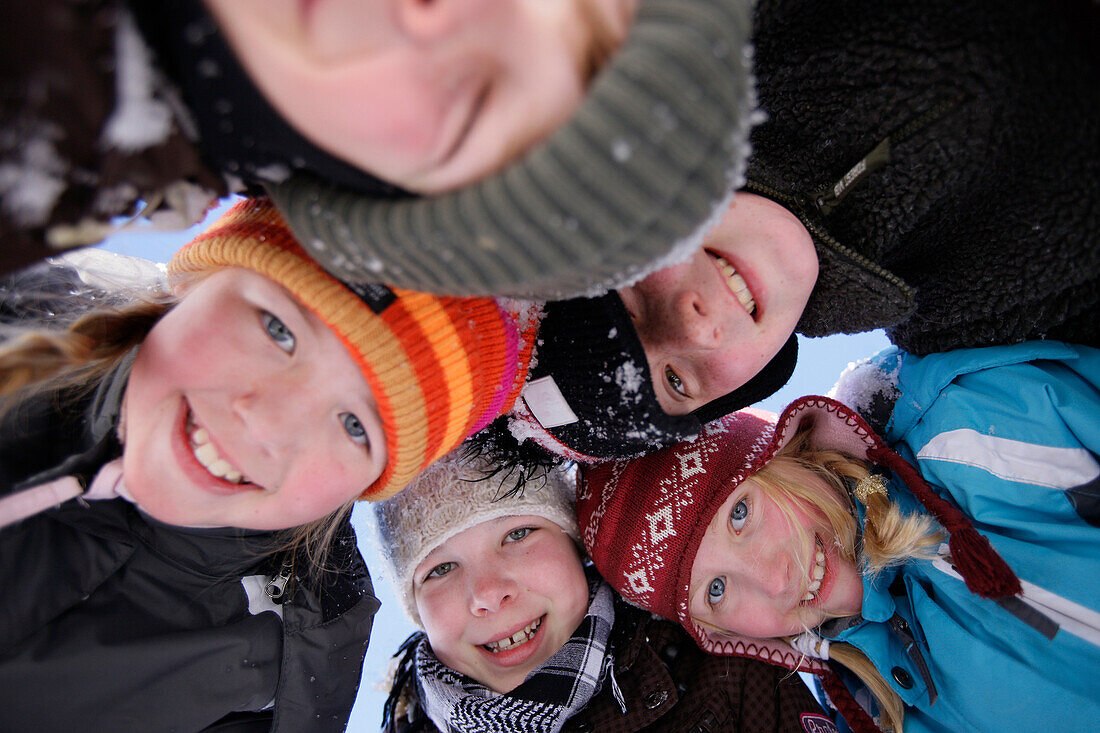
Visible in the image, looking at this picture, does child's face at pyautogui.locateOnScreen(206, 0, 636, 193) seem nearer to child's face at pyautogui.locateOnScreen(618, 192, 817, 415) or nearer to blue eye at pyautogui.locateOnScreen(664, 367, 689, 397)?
child's face at pyautogui.locateOnScreen(618, 192, 817, 415)

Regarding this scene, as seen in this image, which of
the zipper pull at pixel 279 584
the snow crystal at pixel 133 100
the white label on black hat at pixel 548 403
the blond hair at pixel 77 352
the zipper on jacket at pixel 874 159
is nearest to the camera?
the snow crystal at pixel 133 100

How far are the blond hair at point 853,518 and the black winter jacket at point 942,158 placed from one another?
0.39 meters

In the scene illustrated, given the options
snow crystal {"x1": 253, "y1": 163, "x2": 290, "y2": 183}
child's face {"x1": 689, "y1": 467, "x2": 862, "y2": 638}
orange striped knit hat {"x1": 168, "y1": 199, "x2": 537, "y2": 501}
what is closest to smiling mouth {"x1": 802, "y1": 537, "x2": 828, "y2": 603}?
child's face {"x1": 689, "y1": 467, "x2": 862, "y2": 638}

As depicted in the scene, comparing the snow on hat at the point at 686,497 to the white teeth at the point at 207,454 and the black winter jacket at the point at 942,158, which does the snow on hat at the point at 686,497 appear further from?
the white teeth at the point at 207,454

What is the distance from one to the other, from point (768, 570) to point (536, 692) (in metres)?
0.65

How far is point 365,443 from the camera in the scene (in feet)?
3.66

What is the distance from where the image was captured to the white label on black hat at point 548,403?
139 cm

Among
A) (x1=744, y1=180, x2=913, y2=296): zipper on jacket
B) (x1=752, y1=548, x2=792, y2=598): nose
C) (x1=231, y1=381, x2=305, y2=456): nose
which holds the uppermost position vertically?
(x1=744, y1=180, x2=913, y2=296): zipper on jacket

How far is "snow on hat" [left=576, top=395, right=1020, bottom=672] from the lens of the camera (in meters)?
1.52

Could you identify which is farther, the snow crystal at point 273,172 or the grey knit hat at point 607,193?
the snow crystal at point 273,172

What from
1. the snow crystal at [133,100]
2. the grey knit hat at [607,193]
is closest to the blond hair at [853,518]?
the grey knit hat at [607,193]

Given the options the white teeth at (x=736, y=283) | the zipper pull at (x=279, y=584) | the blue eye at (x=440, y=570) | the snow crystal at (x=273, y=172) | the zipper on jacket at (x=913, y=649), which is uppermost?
the snow crystal at (x=273, y=172)

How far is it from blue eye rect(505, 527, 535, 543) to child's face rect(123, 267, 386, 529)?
70 cm

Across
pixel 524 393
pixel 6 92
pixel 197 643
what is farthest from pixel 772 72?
pixel 197 643
